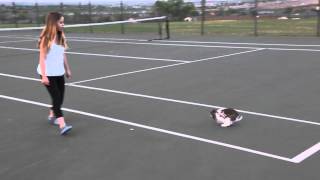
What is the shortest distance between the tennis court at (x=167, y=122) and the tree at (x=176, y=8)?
876 inches

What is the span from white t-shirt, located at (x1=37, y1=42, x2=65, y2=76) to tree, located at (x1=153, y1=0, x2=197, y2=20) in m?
29.3

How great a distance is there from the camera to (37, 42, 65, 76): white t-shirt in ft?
23.6

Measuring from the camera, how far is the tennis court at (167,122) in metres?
5.79

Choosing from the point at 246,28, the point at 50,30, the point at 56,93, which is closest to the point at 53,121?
the point at 56,93

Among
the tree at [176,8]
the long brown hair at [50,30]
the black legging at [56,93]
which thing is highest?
the long brown hair at [50,30]

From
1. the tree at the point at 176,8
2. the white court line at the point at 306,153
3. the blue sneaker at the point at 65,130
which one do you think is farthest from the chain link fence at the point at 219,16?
the blue sneaker at the point at 65,130

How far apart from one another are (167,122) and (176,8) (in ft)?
A: 101

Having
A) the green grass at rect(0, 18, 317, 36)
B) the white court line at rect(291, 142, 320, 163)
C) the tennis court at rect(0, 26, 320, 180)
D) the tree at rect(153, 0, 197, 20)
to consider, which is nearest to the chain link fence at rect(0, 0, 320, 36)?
the green grass at rect(0, 18, 317, 36)

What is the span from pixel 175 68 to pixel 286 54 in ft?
13.9

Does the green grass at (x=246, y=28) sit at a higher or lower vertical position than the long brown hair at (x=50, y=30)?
Result: lower

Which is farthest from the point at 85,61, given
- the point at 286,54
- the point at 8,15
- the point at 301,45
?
the point at 8,15

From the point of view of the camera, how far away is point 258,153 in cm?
614

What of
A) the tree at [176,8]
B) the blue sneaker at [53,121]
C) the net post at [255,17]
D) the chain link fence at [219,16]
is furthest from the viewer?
the tree at [176,8]

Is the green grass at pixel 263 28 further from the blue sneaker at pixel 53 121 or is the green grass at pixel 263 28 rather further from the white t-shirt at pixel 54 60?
the white t-shirt at pixel 54 60
